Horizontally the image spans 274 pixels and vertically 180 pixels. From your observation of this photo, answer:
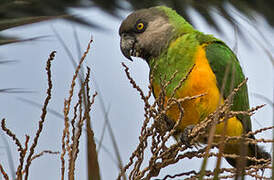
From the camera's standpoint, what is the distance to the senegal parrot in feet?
6.21

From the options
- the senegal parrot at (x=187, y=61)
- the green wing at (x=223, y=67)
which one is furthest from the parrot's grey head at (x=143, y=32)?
the green wing at (x=223, y=67)

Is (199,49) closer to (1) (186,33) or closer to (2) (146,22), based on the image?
(1) (186,33)

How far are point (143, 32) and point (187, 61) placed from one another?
52cm

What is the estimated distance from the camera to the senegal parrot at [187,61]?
189 centimetres

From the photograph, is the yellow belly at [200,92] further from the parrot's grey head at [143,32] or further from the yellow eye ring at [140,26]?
the yellow eye ring at [140,26]

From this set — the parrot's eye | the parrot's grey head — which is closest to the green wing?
the parrot's grey head

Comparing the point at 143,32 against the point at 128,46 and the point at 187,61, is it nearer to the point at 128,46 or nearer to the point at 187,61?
the point at 128,46

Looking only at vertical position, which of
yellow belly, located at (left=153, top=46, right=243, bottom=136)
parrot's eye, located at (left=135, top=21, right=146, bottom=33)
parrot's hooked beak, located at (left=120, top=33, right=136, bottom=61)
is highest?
parrot's eye, located at (left=135, top=21, right=146, bottom=33)

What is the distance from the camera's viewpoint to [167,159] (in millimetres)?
1104

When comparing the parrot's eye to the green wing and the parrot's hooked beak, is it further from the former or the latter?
the green wing

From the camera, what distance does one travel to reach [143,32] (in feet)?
7.75

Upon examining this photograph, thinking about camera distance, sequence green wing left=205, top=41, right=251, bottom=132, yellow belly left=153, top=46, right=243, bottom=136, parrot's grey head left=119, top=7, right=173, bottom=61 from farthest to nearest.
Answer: parrot's grey head left=119, top=7, right=173, bottom=61 < green wing left=205, top=41, right=251, bottom=132 < yellow belly left=153, top=46, right=243, bottom=136

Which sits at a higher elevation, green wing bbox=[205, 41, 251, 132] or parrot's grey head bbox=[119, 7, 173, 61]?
parrot's grey head bbox=[119, 7, 173, 61]

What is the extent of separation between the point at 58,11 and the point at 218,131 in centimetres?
261
